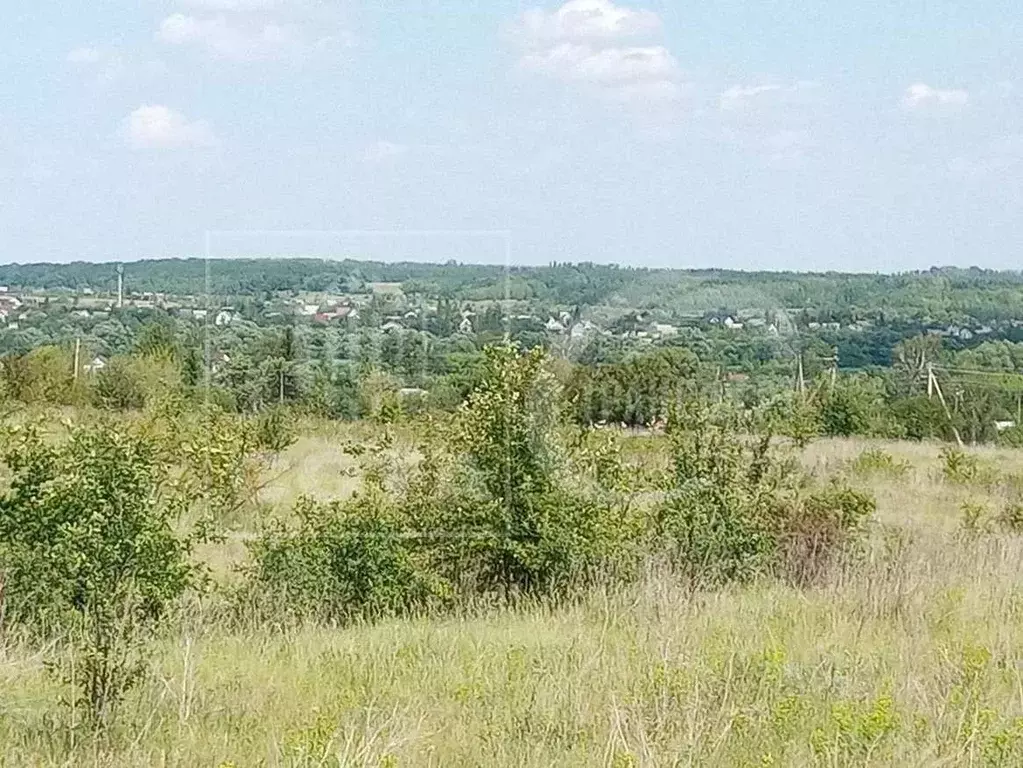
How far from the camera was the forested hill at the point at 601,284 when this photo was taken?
28.2 feet

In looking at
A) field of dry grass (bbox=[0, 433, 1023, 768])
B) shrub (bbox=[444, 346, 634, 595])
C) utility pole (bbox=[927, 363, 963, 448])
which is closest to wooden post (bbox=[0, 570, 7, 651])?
field of dry grass (bbox=[0, 433, 1023, 768])

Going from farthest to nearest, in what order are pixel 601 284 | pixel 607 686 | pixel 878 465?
pixel 878 465 < pixel 601 284 < pixel 607 686

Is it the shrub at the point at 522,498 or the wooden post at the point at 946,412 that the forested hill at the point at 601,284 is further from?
the wooden post at the point at 946,412

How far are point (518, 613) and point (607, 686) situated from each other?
2413 mm

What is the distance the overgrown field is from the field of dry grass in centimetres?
2

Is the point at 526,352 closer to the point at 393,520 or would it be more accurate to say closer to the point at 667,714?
the point at 393,520

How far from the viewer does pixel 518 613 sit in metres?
6.52

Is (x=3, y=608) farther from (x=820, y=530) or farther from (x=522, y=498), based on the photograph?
(x=820, y=530)

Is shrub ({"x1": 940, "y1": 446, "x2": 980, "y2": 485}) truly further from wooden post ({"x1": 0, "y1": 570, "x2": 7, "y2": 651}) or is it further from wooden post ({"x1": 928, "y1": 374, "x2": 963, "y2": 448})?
wooden post ({"x1": 0, "y1": 570, "x2": 7, "y2": 651})

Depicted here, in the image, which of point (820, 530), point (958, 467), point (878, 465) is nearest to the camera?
point (820, 530)

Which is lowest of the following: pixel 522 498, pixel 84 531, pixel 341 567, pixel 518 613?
pixel 518 613

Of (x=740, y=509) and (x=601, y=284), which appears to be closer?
(x=740, y=509)

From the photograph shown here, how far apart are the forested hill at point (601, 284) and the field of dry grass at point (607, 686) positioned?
304 cm

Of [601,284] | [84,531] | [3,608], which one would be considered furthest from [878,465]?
[3,608]
